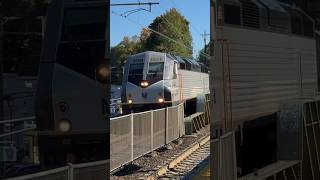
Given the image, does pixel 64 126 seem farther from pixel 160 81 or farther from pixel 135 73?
pixel 160 81

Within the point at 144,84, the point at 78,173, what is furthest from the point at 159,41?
the point at 78,173

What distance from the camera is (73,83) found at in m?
1.77

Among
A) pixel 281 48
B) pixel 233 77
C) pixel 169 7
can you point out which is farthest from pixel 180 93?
pixel 281 48

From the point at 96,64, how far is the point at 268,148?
3218mm

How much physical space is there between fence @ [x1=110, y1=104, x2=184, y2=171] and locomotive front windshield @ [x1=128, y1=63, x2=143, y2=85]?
0.15m

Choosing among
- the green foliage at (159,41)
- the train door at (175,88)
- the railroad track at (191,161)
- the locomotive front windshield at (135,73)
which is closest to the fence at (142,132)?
the train door at (175,88)

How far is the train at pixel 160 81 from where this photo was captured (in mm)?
2086

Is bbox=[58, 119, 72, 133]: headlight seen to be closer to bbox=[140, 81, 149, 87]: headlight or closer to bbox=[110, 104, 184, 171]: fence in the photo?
bbox=[110, 104, 184, 171]: fence

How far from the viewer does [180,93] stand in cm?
258

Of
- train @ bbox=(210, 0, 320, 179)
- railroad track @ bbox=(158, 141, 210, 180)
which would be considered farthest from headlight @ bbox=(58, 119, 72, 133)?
railroad track @ bbox=(158, 141, 210, 180)

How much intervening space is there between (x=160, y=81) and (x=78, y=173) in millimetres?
693

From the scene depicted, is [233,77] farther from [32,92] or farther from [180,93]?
[32,92]

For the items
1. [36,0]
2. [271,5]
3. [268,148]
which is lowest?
[268,148]

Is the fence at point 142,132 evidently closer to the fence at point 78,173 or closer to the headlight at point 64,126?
the fence at point 78,173
